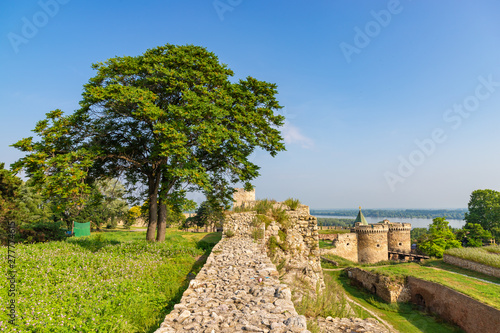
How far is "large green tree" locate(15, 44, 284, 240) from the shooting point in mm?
11062

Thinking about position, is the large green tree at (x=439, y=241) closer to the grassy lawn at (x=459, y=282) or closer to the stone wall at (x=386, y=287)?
the grassy lawn at (x=459, y=282)

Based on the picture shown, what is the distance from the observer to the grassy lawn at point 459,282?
14.6m

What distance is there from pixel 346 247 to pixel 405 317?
66.3 feet

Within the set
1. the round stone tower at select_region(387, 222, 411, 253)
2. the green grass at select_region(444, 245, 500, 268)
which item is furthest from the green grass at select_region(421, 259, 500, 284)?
the round stone tower at select_region(387, 222, 411, 253)

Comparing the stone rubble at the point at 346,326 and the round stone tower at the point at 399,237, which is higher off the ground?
the stone rubble at the point at 346,326

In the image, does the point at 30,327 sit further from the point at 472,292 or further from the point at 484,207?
the point at 484,207

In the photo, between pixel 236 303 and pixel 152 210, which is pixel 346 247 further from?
pixel 236 303

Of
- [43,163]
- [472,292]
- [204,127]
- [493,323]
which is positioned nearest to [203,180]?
[204,127]

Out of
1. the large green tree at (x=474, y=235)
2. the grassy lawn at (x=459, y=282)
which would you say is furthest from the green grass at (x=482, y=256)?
the large green tree at (x=474, y=235)

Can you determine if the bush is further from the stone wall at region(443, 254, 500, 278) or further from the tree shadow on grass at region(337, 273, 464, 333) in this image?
the stone wall at region(443, 254, 500, 278)

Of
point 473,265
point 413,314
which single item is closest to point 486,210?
point 473,265

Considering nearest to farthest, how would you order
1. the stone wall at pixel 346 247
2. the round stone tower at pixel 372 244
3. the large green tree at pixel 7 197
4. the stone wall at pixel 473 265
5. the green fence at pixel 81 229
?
the large green tree at pixel 7 197 < the stone wall at pixel 473 265 < the green fence at pixel 81 229 < the stone wall at pixel 346 247 < the round stone tower at pixel 372 244

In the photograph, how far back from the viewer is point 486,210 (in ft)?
140

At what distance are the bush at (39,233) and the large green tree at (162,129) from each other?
5800 mm
